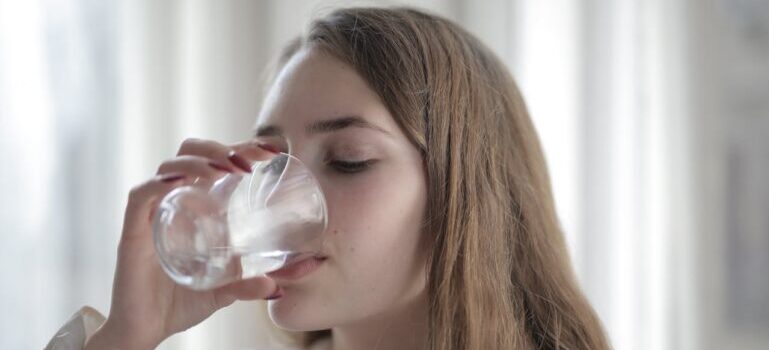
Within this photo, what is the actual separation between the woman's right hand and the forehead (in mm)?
92

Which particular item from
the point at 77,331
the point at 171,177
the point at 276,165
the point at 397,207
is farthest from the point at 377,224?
the point at 77,331

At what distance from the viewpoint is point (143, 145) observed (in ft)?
4.68

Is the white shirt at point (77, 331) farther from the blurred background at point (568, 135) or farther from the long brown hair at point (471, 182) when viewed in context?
the long brown hair at point (471, 182)

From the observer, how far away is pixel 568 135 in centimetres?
147

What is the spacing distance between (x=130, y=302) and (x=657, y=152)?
2.96ft

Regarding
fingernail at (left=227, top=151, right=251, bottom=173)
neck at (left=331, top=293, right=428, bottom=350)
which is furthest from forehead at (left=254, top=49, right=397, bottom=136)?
neck at (left=331, top=293, right=428, bottom=350)

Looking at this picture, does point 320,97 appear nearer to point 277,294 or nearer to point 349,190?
point 349,190

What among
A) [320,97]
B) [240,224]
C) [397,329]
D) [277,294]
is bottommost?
[397,329]

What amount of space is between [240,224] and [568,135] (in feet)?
2.55

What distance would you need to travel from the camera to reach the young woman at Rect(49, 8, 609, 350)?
0.95 metres

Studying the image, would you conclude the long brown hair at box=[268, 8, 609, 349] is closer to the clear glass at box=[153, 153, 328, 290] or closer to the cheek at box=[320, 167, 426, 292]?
the cheek at box=[320, 167, 426, 292]

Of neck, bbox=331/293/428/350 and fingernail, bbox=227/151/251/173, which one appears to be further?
neck, bbox=331/293/428/350

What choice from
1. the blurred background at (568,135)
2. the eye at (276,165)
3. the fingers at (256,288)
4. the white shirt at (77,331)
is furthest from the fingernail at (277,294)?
the blurred background at (568,135)

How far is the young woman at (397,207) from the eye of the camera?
Answer: 95 centimetres
